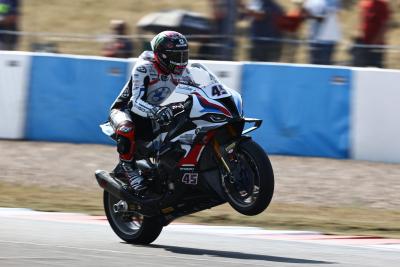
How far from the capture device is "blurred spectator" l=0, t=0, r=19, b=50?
15.3 meters

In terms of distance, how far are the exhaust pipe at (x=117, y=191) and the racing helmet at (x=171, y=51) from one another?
1008mm

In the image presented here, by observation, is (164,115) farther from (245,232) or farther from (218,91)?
(245,232)

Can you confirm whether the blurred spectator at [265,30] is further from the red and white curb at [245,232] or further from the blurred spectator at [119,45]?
the red and white curb at [245,232]

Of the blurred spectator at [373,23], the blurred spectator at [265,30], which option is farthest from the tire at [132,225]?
the blurred spectator at [373,23]

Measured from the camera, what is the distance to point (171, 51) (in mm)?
7895

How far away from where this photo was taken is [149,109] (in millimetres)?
7801

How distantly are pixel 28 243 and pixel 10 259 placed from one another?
2.94ft

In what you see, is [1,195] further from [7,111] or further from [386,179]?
[386,179]

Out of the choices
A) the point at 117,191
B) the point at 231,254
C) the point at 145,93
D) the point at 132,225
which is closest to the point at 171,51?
the point at 145,93

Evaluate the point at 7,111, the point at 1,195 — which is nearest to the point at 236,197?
the point at 1,195

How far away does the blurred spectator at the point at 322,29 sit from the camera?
13773 millimetres

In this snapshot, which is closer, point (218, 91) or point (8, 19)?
point (218, 91)

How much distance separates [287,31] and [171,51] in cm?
697

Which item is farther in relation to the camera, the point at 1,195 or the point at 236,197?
the point at 1,195
